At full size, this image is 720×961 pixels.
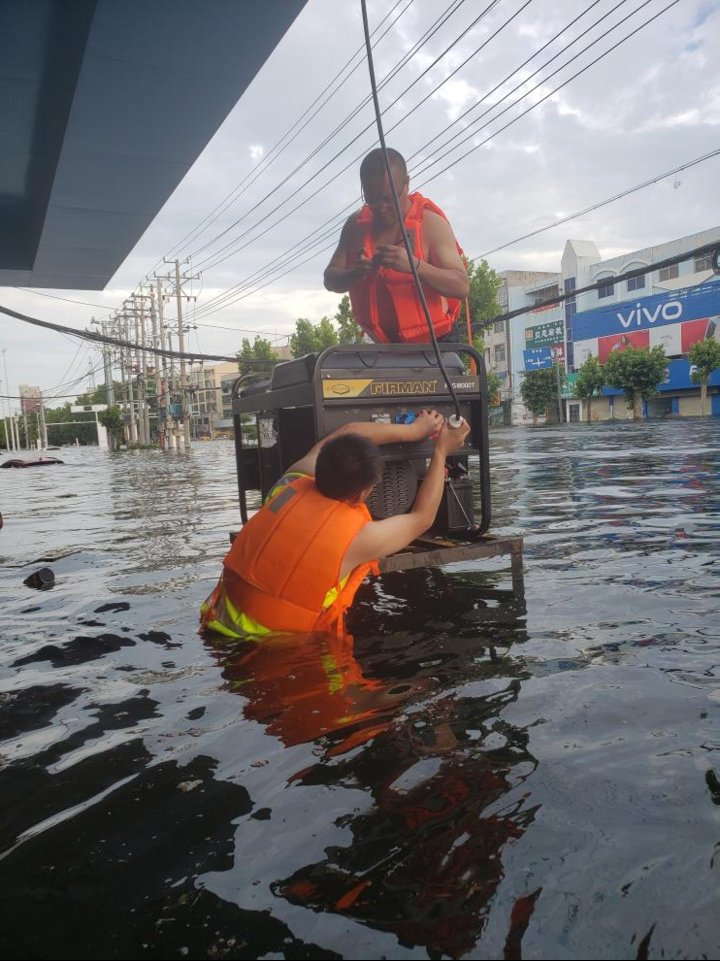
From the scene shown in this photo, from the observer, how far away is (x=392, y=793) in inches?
85.9

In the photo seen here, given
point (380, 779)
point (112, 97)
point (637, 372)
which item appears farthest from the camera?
point (637, 372)

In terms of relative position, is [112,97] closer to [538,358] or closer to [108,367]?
[538,358]

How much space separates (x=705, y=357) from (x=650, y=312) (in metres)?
10.5

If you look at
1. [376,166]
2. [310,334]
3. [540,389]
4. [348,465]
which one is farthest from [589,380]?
[348,465]

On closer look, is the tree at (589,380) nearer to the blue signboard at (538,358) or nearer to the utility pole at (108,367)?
the blue signboard at (538,358)

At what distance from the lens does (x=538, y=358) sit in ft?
228

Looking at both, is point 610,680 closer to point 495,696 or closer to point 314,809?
point 495,696

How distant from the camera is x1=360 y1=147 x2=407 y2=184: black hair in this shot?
4.36 meters

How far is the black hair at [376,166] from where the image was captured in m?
4.36

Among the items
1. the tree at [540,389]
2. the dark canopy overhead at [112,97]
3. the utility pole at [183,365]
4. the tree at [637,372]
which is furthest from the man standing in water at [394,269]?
the tree at [540,389]

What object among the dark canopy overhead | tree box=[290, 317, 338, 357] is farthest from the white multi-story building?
the dark canopy overhead

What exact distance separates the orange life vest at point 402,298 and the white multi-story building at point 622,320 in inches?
1796

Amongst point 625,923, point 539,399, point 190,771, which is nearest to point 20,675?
point 190,771

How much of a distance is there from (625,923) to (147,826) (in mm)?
1210
